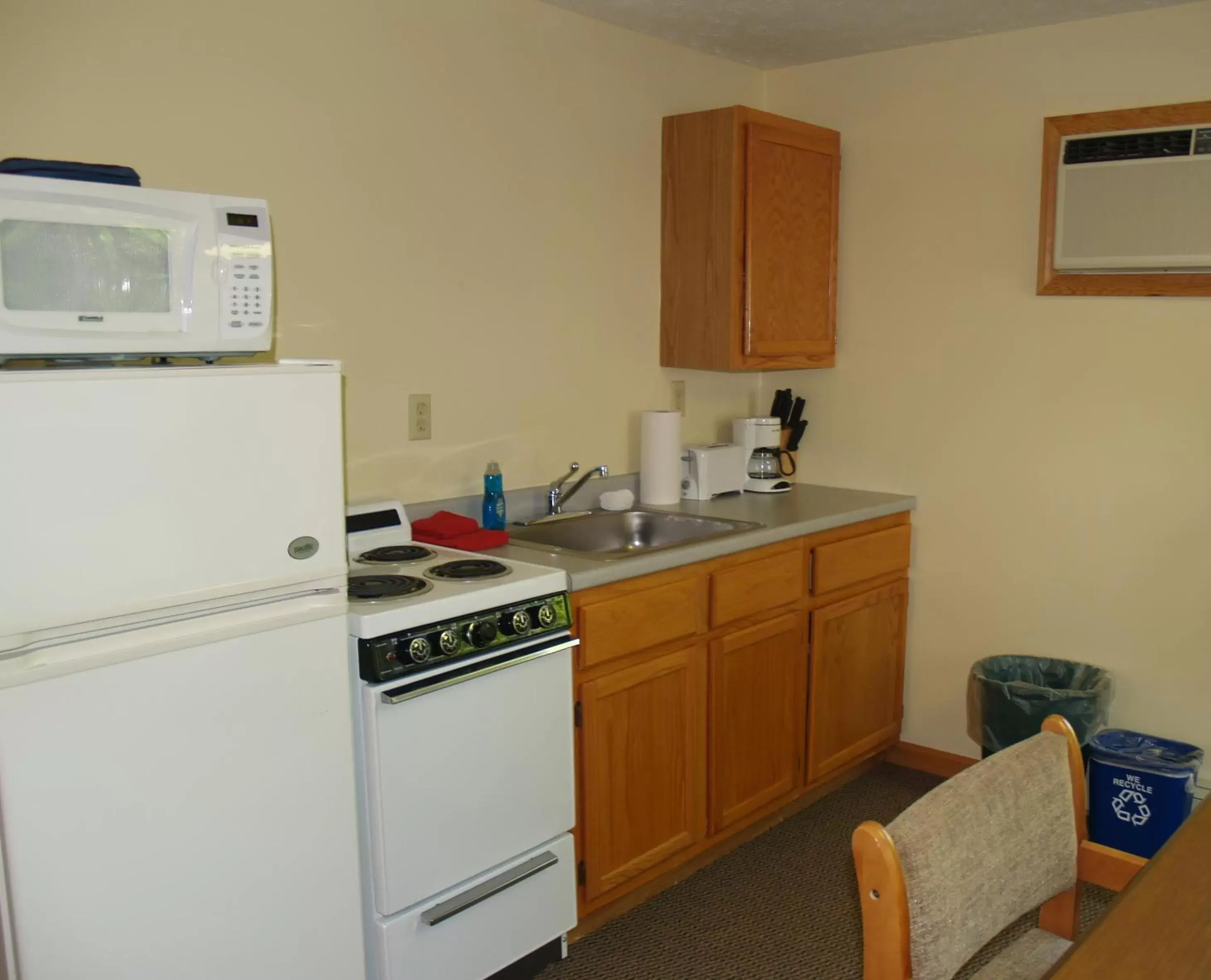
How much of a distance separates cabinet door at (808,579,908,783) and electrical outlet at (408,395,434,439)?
1.27 metres

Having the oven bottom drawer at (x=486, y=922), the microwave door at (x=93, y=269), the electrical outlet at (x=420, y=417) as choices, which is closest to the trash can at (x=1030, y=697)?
the oven bottom drawer at (x=486, y=922)

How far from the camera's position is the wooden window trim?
2943 mm

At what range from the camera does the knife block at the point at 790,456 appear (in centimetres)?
382

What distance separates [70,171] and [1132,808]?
9.70ft

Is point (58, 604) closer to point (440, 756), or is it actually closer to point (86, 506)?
point (86, 506)

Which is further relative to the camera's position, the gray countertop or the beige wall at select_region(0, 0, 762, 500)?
the gray countertop

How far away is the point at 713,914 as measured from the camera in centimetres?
277

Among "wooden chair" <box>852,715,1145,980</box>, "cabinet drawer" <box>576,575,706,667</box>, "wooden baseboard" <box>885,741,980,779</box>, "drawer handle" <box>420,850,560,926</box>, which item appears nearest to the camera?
"wooden chair" <box>852,715,1145,980</box>

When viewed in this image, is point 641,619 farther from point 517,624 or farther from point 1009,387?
point 1009,387

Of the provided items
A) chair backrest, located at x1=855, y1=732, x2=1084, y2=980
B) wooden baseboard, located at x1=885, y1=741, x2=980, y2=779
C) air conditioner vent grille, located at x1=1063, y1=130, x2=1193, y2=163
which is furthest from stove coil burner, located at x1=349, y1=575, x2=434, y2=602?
air conditioner vent grille, located at x1=1063, y1=130, x2=1193, y2=163

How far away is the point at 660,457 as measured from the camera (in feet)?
10.9

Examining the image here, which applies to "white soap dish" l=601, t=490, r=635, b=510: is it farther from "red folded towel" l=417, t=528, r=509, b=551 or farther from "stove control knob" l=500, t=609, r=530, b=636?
"stove control knob" l=500, t=609, r=530, b=636

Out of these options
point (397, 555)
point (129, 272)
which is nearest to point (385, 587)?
point (397, 555)

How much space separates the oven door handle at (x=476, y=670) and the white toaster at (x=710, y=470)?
1172mm
